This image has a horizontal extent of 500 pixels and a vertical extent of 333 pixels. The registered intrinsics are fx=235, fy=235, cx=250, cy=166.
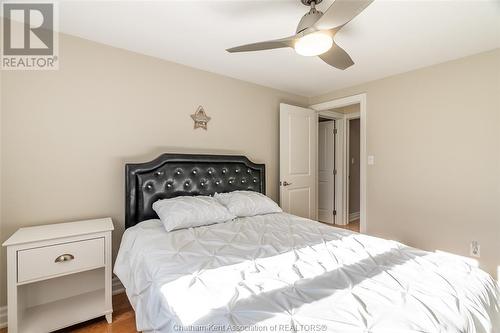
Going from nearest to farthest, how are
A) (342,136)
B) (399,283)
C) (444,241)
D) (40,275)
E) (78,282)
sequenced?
(399,283) < (40,275) < (78,282) < (444,241) < (342,136)

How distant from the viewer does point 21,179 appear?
184 cm

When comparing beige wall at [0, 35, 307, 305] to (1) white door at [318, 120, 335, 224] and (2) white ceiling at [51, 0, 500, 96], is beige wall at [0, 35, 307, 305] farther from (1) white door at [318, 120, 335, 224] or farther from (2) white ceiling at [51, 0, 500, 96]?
(1) white door at [318, 120, 335, 224]

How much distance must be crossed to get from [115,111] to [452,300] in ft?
8.81

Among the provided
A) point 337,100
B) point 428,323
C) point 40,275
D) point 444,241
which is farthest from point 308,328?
point 337,100

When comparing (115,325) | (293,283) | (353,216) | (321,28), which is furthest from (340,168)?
(115,325)

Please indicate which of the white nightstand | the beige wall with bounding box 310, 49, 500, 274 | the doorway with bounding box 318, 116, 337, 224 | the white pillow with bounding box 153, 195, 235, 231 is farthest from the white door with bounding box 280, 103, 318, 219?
the white nightstand

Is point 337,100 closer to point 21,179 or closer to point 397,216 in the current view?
point 397,216

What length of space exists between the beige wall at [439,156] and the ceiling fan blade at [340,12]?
204 cm

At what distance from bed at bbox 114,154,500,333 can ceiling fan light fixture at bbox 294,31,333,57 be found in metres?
1.29

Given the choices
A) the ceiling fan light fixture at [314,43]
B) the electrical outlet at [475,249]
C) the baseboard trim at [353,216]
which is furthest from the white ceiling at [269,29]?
the baseboard trim at [353,216]

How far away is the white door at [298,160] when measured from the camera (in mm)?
3400

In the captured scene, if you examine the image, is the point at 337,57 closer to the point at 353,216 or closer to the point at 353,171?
the point at 353,171

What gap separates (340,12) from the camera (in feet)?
3.98

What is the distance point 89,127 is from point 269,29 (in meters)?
1.79
